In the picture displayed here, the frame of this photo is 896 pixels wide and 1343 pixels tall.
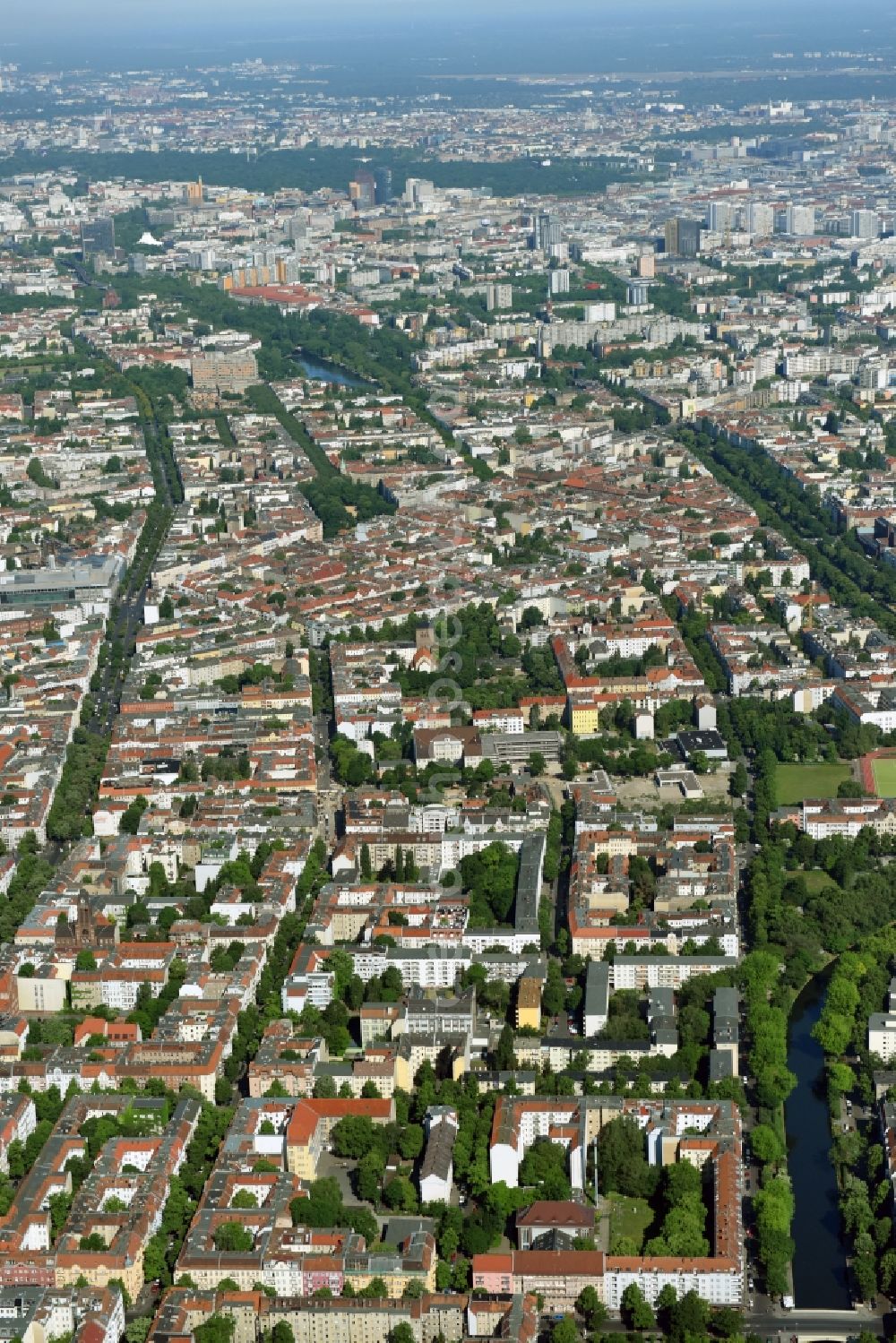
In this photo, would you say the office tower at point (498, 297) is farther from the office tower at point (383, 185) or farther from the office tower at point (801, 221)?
the office tower at point (383, 185)

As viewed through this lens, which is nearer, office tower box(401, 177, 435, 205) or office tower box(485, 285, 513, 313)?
office tower box(485, 285, 513, 313)

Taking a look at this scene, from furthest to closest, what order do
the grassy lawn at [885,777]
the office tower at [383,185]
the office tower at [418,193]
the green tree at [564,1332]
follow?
the office tower at [383,185] < the office tower at [418,193] < the grassy lawn at [885,777] < the green tree at [564,1332]

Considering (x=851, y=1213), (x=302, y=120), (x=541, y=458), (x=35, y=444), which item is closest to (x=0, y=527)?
(x=35, y=444)

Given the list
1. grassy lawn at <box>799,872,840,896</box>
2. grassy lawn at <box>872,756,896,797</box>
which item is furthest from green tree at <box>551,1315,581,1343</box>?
grassy lawn at <box>872,756,896,797</box>

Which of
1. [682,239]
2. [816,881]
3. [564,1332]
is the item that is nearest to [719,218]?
[682,239]

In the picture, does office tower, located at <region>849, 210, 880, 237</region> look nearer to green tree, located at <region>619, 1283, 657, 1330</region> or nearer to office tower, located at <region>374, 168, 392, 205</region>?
office tower, located at <region>374, 168, 392, 205</region>

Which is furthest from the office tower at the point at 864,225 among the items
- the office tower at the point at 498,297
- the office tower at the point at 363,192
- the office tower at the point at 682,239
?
the office tower at the point at 363,192

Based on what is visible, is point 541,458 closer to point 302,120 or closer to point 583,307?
point 583,307
